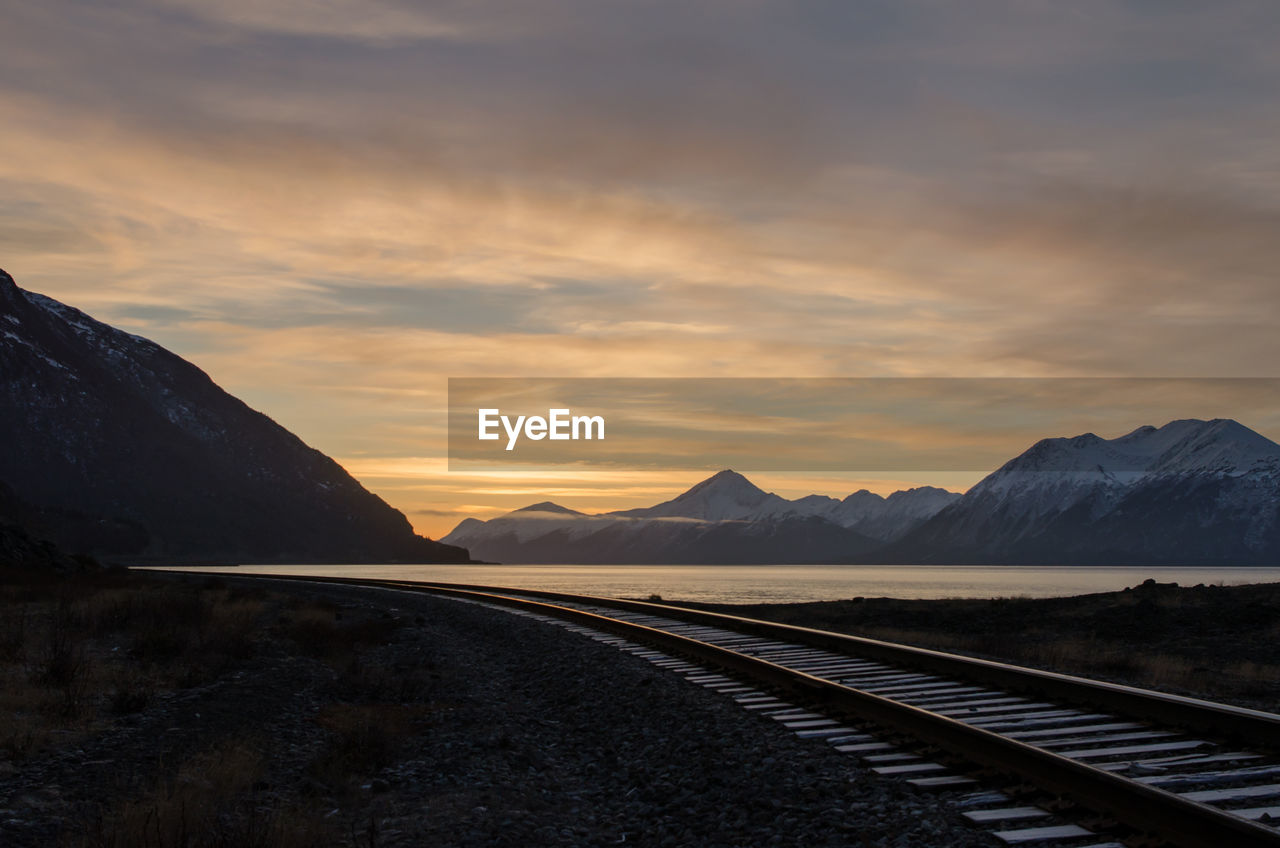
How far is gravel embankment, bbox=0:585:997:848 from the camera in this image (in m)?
7.57

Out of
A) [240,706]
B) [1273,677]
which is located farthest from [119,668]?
[1273,677]

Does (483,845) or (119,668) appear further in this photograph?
(119,668)

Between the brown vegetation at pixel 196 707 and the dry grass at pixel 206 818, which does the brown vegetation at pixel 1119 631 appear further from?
the dry grass at pixel 206 818

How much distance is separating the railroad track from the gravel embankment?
481 mm

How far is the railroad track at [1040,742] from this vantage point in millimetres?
6258

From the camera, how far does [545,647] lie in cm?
1930

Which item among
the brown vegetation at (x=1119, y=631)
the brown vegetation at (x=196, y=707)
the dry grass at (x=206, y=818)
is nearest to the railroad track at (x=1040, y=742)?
the brown vegetation at (x=1119, y=631)

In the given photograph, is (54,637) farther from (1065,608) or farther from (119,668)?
(1065,608)

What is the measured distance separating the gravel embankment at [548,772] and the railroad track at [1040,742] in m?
0.48

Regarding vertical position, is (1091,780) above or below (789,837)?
above

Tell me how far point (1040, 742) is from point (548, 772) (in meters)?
4.92

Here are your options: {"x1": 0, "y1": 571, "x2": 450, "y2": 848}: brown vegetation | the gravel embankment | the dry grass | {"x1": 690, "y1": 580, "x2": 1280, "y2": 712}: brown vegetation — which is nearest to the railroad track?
the gravel embankment

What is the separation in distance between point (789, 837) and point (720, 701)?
16.0 feet

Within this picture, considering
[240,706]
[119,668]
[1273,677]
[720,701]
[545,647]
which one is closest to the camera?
[720,701]
